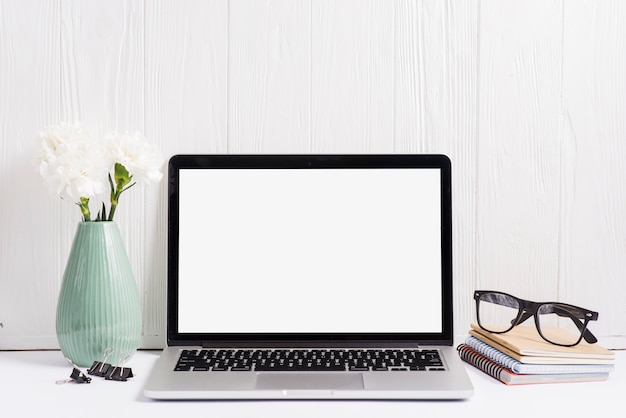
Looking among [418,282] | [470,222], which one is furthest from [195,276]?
[470,222]

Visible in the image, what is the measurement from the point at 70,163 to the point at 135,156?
105 mm

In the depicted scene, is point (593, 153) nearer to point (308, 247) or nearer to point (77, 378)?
point (308, 247)

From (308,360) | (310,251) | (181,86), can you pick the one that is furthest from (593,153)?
(181,86)

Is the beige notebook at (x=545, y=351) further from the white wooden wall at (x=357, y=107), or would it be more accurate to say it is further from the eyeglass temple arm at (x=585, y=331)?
the white wooden wall at (x=357, y=107)

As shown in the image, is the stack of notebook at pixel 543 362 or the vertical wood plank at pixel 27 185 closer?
the stack of notebook at pixel 543 362

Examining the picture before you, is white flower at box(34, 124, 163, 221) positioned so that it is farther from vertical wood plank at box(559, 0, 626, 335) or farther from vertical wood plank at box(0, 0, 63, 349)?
vertical wood plank at box(559, 0, 626, 335)

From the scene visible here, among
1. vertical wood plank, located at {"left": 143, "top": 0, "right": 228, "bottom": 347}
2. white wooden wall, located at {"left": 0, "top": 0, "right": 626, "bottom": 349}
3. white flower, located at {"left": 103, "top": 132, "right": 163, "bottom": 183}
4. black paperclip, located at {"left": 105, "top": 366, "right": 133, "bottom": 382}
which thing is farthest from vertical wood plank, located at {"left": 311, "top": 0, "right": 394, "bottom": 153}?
black paperclip, located at {"left": 105, "top": 366, "right": 133, "bottom": 382}

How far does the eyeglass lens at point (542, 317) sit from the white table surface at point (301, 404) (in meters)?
0.10

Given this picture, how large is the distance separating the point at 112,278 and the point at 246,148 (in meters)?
0.35

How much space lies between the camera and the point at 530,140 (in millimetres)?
1157

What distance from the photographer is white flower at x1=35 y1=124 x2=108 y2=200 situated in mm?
946

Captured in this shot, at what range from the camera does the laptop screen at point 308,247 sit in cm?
105

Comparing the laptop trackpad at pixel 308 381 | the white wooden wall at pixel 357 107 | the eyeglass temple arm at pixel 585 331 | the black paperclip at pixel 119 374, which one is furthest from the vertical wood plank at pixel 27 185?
the eyeglass temple arm at pixel 585 331

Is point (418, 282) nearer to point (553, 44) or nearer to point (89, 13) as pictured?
point (553, 44)
